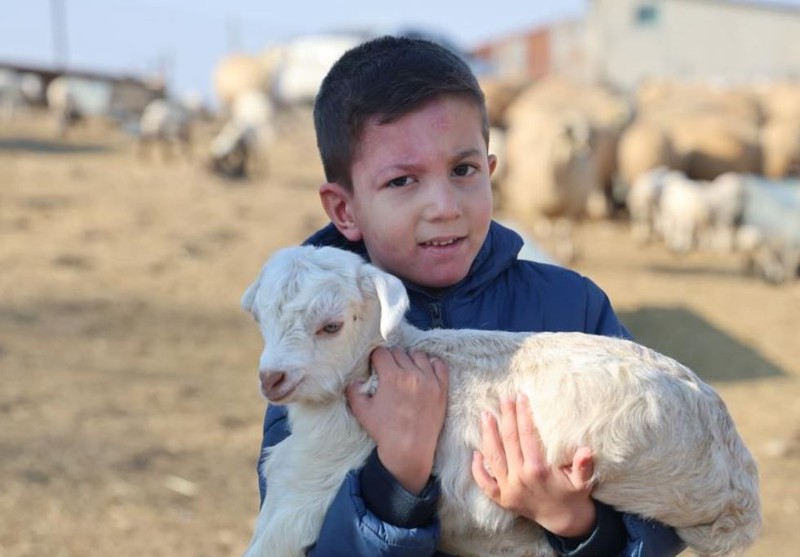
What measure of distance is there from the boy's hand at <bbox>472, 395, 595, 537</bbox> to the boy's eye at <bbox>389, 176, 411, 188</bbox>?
58 centimetres

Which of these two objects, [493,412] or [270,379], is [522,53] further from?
[270,379]

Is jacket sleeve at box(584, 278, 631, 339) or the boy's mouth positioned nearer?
the boy's mouth

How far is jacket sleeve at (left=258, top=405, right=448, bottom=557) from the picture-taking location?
2.29 meters

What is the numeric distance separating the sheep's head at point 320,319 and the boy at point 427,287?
0.23 feet

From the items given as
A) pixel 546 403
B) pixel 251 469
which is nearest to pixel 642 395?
pixel 546 403

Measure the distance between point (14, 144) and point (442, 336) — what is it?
1979 centimetres

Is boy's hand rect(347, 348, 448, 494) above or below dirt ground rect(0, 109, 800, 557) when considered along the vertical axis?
above

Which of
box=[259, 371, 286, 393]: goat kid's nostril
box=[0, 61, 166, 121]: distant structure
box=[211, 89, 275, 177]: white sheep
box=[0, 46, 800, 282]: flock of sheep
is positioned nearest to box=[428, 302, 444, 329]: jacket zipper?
box=[259, 371, 286, 393]: goat kid's nostril

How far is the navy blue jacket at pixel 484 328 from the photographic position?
7.54 ft

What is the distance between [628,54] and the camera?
3984cm

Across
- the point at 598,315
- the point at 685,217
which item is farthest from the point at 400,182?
the point at 685,217

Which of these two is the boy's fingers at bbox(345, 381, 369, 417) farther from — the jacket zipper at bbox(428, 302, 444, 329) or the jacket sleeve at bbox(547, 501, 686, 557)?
the jacket sleeve at bbox(547, 501, 686, 557)

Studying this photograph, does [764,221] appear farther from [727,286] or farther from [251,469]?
[251,469]

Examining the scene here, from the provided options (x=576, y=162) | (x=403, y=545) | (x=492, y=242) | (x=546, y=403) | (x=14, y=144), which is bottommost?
(x=14, y=144)
